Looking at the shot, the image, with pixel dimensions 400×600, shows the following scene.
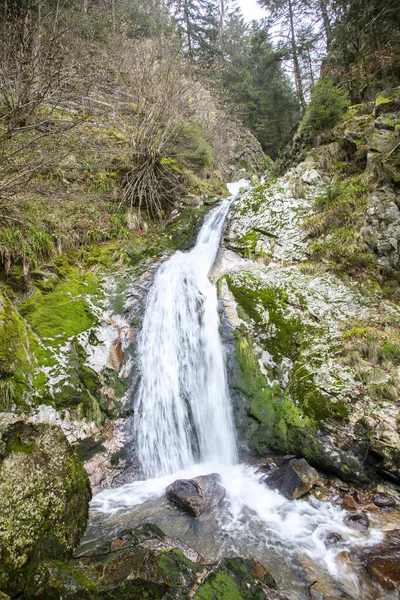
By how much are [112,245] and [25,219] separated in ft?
7.34

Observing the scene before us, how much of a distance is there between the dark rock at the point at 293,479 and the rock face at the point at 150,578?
4.62 ft

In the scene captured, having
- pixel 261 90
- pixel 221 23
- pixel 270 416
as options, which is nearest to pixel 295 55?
pixel 261 90

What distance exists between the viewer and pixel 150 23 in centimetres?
1883

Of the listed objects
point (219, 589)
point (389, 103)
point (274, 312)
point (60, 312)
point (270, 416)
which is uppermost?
point (389, 103)

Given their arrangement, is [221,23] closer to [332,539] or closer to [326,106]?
[326,106]

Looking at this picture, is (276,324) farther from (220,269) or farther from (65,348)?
(65,348)

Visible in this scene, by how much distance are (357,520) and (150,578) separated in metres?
2.87

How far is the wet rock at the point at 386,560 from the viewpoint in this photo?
297 cm

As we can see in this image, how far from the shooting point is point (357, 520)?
3807 mm

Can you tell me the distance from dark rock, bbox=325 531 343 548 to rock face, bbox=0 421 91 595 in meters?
2.92

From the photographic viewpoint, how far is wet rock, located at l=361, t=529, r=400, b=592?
297 cm

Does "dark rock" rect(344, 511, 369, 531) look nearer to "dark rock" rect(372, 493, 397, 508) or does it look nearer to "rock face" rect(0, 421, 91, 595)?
"dark rock" rect(372, 493, 397, 508)

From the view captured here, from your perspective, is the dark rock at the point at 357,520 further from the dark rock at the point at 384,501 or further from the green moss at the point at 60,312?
the green moss at the point at 60,312

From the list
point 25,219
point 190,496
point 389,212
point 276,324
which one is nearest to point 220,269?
point 276,324
